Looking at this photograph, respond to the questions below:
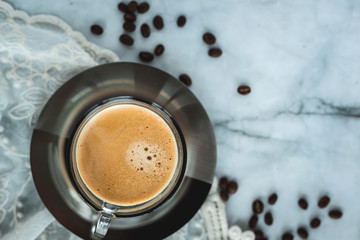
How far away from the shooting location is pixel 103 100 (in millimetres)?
989

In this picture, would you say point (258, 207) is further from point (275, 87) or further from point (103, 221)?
point (103, 221)

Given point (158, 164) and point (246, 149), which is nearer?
point (158, 164)

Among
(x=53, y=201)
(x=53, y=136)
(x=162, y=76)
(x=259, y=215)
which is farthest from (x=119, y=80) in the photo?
(x=259, y=215)

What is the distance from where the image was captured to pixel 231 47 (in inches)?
45.3

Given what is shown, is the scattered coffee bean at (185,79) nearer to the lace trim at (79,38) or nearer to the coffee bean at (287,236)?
the lace trim at (79,38)

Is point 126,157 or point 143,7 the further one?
point 143,7

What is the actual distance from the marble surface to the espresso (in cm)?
23

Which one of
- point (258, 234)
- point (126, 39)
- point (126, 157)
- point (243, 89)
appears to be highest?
point (243, 89)

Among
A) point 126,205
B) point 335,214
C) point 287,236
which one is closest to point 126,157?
point 126,205

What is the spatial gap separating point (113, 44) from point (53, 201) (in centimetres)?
44

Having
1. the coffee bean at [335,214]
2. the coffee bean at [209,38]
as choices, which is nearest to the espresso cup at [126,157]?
the coffee bean at [209,38]

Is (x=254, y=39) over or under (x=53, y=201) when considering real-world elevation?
over

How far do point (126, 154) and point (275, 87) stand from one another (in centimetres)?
48

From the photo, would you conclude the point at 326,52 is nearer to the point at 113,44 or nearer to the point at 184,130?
the point at 184,130
